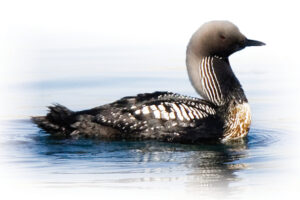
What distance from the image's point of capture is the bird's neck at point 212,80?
29.7 feet

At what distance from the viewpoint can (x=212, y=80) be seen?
29.9 ft

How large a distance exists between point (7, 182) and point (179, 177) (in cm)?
141

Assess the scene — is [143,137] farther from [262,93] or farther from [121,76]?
[121,76]

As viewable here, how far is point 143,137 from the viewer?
339 inches

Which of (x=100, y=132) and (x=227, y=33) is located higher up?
(x=227, y=33)

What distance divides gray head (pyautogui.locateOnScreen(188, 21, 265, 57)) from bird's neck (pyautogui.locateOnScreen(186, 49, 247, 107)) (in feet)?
0.23

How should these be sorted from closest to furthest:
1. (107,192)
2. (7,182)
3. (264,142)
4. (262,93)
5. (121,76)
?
(107,192) → (7,182) → (264,142) → (262,93) → (121,76)

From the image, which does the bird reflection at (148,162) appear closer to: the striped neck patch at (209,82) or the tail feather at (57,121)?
the tail feather at (57,121)

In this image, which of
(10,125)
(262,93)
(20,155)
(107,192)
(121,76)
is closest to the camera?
(107,192)

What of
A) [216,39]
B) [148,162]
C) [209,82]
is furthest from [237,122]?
[148,162]

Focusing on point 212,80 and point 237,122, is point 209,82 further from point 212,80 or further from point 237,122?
point 237,122

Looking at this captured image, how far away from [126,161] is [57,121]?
1269 millimetres

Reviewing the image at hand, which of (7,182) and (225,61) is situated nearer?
(7,182)

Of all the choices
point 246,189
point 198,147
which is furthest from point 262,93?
point 246,189
